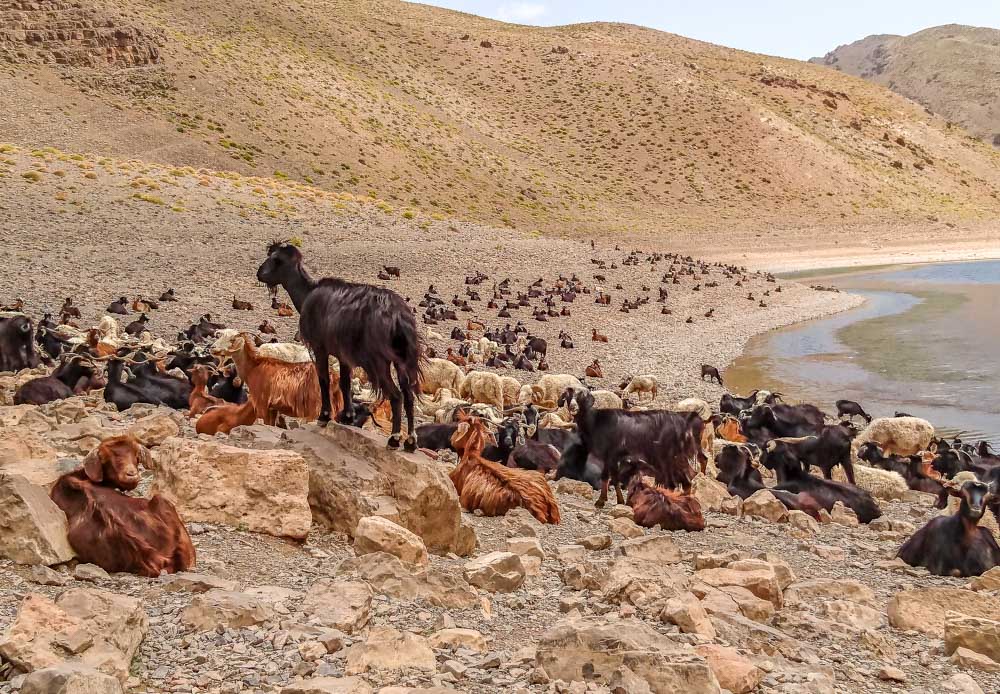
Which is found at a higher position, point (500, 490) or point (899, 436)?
point (500, 490)

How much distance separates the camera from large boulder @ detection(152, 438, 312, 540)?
6641mm

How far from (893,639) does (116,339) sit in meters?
16.3

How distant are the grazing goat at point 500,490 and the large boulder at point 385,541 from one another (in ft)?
7.51

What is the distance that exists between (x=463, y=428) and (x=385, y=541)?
19.6 ft

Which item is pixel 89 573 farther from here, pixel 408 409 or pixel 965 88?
pixel 965 88

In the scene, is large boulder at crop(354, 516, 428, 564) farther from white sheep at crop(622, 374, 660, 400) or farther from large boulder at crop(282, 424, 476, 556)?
white sheep at crop(622, 374, 660, 400)

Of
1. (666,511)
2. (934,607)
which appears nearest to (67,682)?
(934,607)

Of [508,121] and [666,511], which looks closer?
[666,511]

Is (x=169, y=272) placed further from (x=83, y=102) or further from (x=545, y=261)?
(x=83, y=102)

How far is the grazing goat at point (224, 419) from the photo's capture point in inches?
387

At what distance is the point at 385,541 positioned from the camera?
6.53 m

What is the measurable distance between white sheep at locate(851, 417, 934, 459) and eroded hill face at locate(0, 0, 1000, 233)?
37627 millimetres

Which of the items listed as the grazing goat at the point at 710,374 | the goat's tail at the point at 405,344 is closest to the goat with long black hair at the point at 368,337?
the goat's tail at the point at 405,344

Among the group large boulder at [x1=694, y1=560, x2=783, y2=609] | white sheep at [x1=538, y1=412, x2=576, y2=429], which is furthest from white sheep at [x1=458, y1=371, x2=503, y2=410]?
large boulder at [x1=694, y1=560, x2=783, y2=609]
